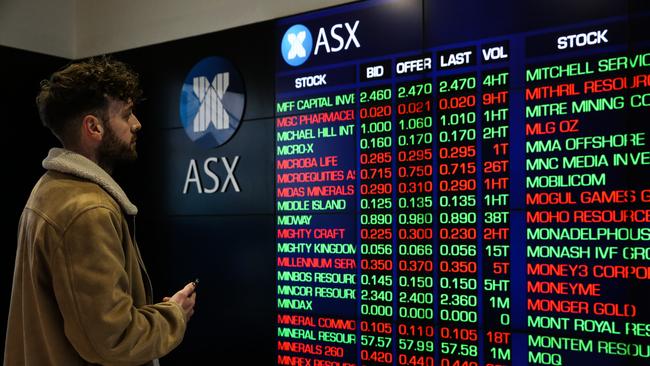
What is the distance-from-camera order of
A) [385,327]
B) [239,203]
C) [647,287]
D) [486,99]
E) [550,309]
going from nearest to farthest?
1. [647,287]
2. [550,309]
3. [486,99]
4. [385,327]
5. [239,203]

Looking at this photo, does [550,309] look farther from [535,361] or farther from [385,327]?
[385,327]

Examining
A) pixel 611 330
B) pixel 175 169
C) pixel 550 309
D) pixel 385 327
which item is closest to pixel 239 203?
pixel 175 169

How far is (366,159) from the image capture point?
297 cm

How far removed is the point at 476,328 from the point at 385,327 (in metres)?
0.44

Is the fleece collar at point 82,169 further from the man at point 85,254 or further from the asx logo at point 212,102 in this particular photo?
the asx logo at point 212,102

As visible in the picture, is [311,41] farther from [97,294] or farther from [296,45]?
[97,294]

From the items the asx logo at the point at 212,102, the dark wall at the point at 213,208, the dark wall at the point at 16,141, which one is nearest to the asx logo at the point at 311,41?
the dark wall at the point at 213,208

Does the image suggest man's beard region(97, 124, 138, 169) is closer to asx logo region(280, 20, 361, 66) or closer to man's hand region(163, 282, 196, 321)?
man's hand region(163, 282, 196, 321)

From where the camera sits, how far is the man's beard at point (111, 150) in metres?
1.66

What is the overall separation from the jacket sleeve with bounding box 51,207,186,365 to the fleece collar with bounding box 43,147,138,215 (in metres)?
0.09

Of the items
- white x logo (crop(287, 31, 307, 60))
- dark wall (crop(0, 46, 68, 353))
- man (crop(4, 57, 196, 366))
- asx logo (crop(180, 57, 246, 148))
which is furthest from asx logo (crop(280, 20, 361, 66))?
dark wall (crop(0, 46, 68, 353))

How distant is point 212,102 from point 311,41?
72 centimetres

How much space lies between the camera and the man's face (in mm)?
1660

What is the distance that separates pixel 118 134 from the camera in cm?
167
